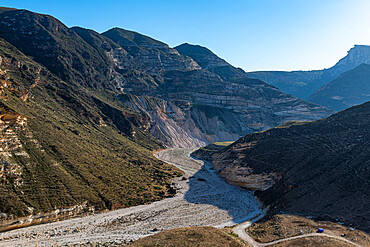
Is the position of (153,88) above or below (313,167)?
above

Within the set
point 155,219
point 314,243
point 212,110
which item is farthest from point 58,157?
point 212,110

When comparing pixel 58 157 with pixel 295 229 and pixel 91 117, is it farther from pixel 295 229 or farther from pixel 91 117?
pixel 295 229

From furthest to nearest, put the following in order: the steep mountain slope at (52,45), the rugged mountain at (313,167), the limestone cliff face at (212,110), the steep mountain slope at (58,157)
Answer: the limestone cliff face at (212,110)
the steep mountain slope at (52,45)
the steep mountain slope at (58,157)
the rugged mountain at (313,167)

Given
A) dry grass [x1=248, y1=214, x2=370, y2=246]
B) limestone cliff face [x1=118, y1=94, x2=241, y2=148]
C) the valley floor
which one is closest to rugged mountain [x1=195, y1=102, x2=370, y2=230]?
dry grass [x1=248, y1=214, x2=370, y2=246]

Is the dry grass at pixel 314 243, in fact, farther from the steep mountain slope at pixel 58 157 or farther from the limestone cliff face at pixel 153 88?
the limestone cliff face at pixel 153 88

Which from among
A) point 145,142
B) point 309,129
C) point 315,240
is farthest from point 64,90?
point 315,240

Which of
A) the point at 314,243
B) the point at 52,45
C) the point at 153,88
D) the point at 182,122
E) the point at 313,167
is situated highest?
the point at 52,45

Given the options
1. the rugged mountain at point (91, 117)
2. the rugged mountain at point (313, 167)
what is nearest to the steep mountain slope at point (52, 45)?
the rugged mountain at point (91, 117)

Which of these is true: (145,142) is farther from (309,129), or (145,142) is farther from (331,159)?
(331,159)
